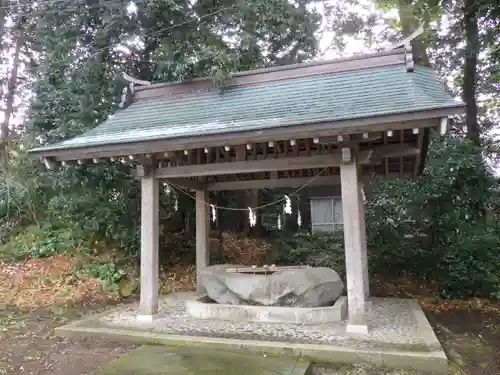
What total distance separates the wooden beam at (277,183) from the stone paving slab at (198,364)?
3369 millimetres

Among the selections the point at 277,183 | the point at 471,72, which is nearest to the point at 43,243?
the point at 277,183

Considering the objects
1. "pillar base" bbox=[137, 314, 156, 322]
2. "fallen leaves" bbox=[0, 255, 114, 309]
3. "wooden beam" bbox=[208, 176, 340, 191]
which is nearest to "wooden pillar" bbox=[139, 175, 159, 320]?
"pillar base" bbox=[137, 314, 156, 322]

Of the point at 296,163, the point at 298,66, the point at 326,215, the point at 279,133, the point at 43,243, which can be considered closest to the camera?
the point at 279,133

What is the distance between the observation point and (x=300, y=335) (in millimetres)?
4984

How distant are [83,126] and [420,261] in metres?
8.56

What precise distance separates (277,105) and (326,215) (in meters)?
8.56

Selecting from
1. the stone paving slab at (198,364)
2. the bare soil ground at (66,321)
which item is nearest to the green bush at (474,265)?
the bare soil ground at (66,321)

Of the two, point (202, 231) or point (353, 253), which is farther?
point (202, 231)

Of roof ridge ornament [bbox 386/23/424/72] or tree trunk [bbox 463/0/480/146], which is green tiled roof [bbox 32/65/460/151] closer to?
roof ridge ornament [bbox 386/23/424/72]

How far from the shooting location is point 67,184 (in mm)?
8375

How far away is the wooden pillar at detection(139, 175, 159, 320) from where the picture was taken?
5957 millimetres

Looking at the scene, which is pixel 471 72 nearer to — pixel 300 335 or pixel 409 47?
pixel 409 47

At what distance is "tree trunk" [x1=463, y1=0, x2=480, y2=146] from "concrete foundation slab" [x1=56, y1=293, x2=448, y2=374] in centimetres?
576

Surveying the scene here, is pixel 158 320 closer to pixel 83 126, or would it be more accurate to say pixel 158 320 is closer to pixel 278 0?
pixel 83 126
